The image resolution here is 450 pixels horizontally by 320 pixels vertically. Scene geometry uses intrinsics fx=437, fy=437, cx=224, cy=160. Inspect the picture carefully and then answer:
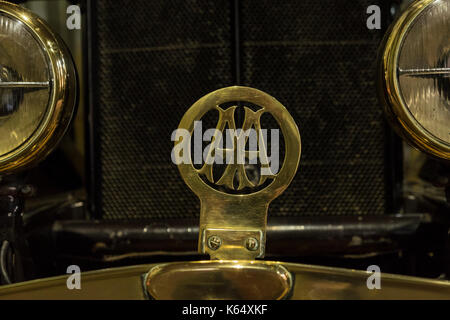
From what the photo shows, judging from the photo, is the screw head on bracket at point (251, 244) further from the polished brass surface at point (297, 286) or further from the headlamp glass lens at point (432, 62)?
the headlamp glass lens at point (432, 62)

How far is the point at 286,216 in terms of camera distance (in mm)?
942

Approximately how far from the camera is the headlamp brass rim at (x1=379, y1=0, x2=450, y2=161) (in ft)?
2.21

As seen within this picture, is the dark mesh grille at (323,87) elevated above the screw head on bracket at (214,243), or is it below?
above

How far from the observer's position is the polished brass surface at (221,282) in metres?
0.58

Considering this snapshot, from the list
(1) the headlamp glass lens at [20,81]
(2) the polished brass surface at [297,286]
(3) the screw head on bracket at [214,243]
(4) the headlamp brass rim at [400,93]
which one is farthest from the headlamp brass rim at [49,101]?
(4) the headlamp brass rim at [400,93]

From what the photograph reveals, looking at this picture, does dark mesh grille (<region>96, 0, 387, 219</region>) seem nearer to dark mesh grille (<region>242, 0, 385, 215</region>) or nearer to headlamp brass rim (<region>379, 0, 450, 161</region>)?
dark mesh grille (<region>242, 0, 385, 215</region>)

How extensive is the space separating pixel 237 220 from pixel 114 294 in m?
0.21

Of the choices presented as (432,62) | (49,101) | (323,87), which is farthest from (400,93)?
(49,101)

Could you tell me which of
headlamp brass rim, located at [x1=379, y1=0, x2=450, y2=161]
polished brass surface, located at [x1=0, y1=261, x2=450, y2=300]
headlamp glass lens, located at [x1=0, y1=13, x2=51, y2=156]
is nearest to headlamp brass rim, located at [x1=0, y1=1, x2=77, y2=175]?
headlamp glass lens, located at [x1=0, y1=13, x2=51, y2=156]

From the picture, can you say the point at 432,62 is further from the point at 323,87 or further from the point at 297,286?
the point at 297,286

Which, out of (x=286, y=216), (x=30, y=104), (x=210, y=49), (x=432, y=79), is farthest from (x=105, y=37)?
(x=432, y=79)

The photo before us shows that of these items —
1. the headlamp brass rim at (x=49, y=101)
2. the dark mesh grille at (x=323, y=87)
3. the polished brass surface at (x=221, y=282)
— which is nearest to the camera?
the polished brass surface at (x=221, y=282)

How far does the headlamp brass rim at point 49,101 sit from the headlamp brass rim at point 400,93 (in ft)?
1.67

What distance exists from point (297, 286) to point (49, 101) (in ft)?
1.54
